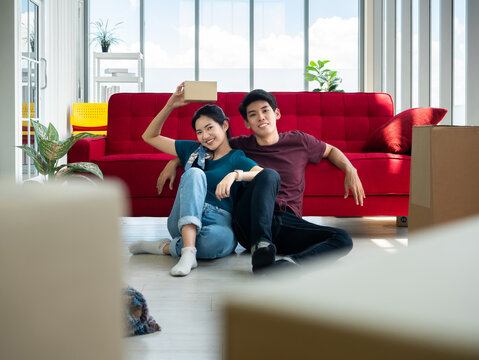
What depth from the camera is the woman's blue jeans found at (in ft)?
6.97

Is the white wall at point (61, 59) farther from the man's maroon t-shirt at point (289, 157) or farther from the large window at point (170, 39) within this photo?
the man's maroon t-shirt at point (289, 157)

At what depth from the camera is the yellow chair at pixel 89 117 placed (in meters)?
6.21

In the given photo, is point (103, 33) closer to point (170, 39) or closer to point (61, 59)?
point (170, 39)

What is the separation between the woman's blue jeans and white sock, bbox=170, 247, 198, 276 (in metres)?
0.10

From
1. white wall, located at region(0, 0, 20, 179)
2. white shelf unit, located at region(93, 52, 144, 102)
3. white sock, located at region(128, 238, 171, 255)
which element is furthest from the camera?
white shelf unit, located at region(93, 52, 144, 102)

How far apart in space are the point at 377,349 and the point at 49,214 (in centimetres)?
21

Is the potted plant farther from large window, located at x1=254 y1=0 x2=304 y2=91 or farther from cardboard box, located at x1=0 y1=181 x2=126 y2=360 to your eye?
cardboard box, located at x1=0 y1=181 x2=126 y2=360

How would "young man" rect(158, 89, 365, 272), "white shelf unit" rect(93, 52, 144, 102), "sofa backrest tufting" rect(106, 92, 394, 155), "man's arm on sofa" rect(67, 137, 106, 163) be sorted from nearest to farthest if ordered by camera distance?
"young man" rect(158, 89, 365, 272) < "man's arm on sofa" rect(67, 137, 106, 163) < "sofa backrest tufting" rect(106, 92, 394, 155) < "white shelf unit" rect(93, 52, 144, 102)

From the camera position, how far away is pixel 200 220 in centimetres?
213

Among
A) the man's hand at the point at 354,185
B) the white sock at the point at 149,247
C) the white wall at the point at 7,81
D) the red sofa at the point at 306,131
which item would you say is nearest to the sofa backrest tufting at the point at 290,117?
the red sofa at the point at 306,131

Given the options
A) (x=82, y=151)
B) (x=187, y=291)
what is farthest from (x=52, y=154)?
(x=187, y=291)

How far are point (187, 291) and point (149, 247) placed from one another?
66 centimetres


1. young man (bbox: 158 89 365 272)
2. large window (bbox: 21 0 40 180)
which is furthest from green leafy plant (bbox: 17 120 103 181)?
large window (bbox: 21 0 40 180)

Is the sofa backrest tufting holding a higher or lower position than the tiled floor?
higher
